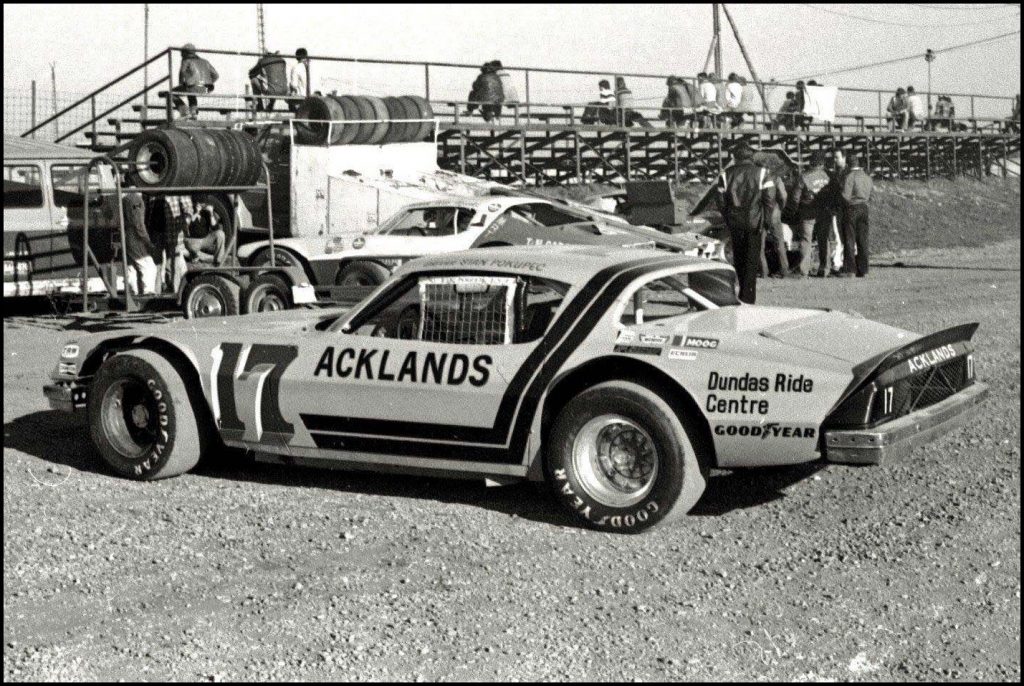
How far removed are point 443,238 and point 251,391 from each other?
8.47m

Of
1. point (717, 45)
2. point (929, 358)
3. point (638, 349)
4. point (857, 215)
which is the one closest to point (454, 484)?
point (638, 349)

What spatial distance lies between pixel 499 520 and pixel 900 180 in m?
32.7

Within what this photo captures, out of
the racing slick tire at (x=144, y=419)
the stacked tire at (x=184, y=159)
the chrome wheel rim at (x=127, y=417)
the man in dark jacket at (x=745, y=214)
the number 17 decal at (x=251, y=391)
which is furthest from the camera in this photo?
the man in dark jacket at (x=745, y=214)

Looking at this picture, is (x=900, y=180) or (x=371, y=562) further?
(x=900, y=180)

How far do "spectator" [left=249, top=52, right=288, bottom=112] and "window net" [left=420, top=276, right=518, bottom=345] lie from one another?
658 inches

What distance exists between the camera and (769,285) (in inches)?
708

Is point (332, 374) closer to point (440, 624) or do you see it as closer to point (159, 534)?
point (159, 534)

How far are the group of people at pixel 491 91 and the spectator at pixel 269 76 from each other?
4.23m

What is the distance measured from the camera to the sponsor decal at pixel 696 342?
5920 millimetres

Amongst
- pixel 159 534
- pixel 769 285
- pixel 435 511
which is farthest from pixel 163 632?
pixel 769 285

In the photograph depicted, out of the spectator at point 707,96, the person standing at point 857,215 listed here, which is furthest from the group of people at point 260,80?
the spectator at point 707,96

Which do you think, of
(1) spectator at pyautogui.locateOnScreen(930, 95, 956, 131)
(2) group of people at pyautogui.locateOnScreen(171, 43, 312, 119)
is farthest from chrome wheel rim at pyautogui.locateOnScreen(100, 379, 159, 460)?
(1) spectator at pyautogui.locateOnScreen(930, 95, 956, 131)

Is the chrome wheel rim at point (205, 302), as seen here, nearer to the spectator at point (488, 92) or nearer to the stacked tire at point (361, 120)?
the stacked tire at point (361, 120)

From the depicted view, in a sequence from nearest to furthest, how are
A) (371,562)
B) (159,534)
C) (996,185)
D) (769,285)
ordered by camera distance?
(371,562)
(159,534)
(769,285)
(996,185)
